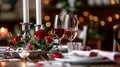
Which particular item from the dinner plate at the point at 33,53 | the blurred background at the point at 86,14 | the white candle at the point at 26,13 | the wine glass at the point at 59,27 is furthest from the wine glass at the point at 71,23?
the blurred background at the point at 86,14

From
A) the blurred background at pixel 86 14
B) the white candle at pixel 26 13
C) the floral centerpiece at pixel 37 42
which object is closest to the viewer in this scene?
the floral centerpiece at pixel 37 42

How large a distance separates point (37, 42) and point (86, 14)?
11.5 feet

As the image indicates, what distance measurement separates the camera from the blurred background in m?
4.74

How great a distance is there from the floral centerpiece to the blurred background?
310cm

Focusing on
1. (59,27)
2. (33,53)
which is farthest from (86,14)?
(33,53)

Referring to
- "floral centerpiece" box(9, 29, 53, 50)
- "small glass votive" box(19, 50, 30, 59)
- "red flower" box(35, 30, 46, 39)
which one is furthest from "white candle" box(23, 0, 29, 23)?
"small glass votive" box(19, 50, 30, 59)

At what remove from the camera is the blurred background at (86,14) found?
4.74 meters

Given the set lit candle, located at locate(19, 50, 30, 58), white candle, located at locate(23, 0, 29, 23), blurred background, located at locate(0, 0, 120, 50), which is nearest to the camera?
lit candle, located at locate(19, 50, 30, 58)

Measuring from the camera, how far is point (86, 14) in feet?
16.5

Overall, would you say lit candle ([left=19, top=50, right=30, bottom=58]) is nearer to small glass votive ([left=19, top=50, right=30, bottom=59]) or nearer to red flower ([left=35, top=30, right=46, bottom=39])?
small glass votive ([left=19, top=50, right=30, bottom=59])

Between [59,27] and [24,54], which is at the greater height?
[59,27]

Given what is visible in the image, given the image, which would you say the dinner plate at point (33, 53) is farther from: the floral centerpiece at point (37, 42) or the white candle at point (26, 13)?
the white candle at point (26, 13)

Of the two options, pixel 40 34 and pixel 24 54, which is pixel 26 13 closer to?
pixel 40 34

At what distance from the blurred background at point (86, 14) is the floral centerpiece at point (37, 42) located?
3097 mm
